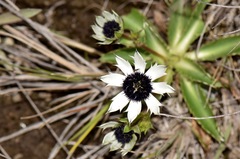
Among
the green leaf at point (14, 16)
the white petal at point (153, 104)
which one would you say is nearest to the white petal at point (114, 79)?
the white petal at point (153, 104)

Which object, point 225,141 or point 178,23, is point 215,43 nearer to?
point 178,23

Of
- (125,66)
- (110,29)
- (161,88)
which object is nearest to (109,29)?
(110,29)

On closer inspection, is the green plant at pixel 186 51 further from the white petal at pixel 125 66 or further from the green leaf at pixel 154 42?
the white petal at pixel 125 66

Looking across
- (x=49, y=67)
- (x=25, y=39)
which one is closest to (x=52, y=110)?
(x=49, y=67)

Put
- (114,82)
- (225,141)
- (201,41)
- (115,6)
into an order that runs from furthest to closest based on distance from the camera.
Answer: (115,6) → (201,41) → (225,141) → (114,82)

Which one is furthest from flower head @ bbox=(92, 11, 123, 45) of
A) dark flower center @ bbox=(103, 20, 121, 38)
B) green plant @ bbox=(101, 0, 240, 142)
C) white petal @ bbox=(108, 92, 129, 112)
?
white petal @ bbox=(108, 92, 129, 112)

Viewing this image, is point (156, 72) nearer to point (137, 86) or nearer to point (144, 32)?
point (137, 86)
